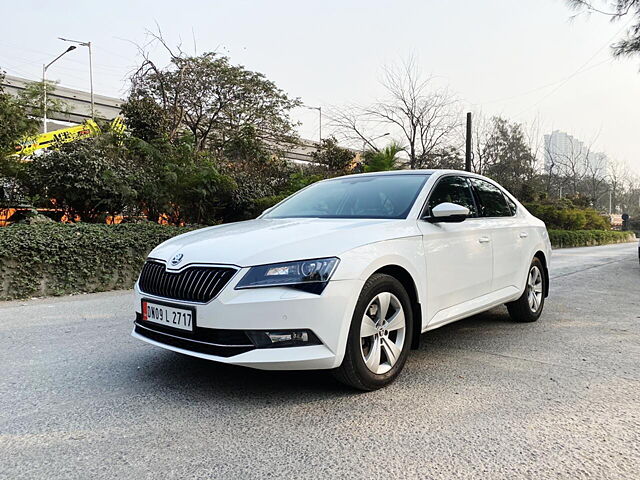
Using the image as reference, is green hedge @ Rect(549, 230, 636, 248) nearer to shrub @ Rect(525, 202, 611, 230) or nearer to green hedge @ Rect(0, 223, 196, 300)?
shrub @ Rect(525, 202, 611, 230)

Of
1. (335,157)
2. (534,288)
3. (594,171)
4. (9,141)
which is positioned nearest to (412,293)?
(534,288)

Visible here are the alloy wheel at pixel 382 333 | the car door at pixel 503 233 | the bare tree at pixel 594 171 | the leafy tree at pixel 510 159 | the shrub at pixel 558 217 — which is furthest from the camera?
the bare tree at pixel 594 171

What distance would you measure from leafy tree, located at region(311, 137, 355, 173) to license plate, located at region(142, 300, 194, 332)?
1953cm

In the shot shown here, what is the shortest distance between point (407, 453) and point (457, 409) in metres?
0.65

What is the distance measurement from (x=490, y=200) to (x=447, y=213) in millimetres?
1392

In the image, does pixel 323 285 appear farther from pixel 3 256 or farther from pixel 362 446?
pixel 3 256

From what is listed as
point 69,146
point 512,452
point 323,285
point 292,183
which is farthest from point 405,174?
point 292,183

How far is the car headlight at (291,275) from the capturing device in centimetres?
278

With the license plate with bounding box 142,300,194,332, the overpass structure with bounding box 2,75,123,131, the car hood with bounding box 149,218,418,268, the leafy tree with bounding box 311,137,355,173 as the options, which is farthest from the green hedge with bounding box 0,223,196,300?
the overpass structure with bounding box 2,75,123,131

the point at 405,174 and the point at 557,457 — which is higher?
the point at 405,174

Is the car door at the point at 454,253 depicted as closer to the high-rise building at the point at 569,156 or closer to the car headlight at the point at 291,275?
the car headlight at the point at 291,275

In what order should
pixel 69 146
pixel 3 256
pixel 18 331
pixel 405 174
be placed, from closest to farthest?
pixel 405 174, pixel 18 331, pixel 3 256, pixel 69 146

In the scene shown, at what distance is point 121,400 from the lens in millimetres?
3021

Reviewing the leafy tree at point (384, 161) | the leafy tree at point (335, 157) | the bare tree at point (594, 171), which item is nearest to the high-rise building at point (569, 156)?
the bare tree at point (594, 171)
